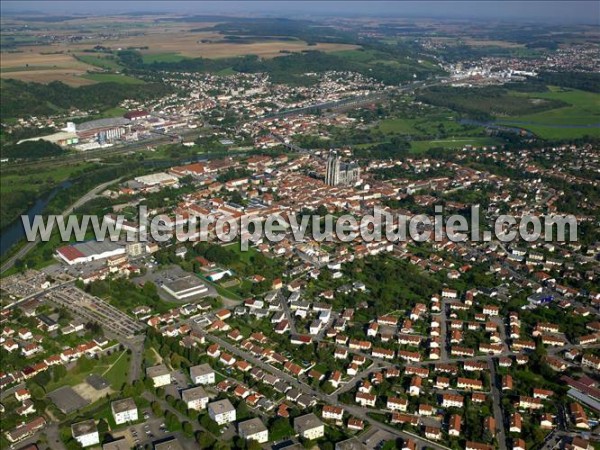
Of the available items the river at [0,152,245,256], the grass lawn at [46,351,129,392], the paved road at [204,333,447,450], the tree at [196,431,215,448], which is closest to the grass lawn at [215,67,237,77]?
the river at [0,152,245,256]

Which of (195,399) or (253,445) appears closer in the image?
(253,445)

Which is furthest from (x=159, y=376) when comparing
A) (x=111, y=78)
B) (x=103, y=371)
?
(x=111, y=78)

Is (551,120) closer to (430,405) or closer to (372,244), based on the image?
(372,244)

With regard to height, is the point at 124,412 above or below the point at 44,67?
below

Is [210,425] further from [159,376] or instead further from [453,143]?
[453,143]

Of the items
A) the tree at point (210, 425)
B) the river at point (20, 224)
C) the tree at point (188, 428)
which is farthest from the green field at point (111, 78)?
the tree at point (188, 428)

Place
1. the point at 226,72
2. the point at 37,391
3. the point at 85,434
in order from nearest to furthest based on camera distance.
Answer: the point at 85,434, the point at 37,391, the point at 226,72
